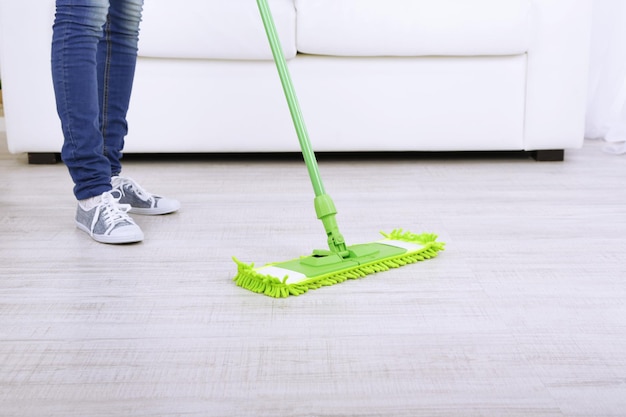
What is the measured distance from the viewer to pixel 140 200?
167cm

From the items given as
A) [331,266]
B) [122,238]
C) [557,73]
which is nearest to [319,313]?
[331,266]

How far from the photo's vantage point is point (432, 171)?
6.85 ft

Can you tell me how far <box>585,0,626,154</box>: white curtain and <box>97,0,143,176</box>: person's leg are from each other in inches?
62.4

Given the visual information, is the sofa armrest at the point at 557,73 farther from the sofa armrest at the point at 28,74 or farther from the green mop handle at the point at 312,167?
the sofa armrest at the point at 28,74

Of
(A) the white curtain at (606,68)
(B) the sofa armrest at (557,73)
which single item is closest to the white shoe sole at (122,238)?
(B) the sofa armrest at (557,73)

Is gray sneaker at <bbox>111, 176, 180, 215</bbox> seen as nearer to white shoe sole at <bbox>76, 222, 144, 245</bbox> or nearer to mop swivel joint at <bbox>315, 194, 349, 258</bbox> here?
white shoe sole at <bbox>76, 222, 144, 245</bbox>

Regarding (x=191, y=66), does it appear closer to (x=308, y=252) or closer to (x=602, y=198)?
(x=308, y=252)

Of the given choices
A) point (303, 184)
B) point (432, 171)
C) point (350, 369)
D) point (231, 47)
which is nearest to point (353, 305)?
point (350, 369)

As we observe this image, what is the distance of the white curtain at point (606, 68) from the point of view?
2.60 metres

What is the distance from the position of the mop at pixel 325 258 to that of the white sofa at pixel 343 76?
2.53 ft

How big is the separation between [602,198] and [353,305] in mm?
886

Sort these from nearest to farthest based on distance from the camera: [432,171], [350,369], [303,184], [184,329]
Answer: [350,369], [184,329], [303,184], [432,171]

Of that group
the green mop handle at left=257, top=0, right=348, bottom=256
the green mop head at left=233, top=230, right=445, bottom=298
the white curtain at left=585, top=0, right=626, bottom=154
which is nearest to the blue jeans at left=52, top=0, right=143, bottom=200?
the green mop handle at left=257, top=0, right=348, bottom=256

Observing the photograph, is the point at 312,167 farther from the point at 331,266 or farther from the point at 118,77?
the point at 118,77
